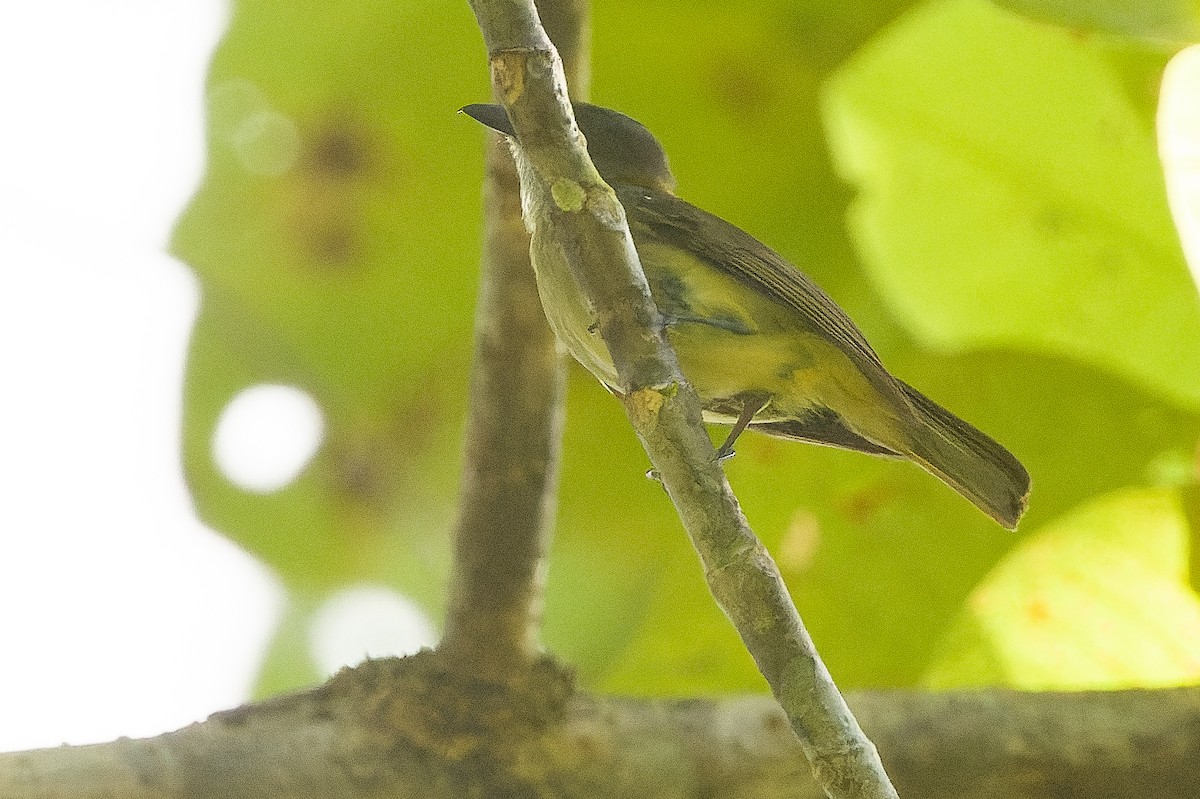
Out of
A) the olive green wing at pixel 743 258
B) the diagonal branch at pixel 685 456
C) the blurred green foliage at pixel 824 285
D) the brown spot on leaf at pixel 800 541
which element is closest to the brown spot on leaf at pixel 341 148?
the blurred green foliage at pixel 824 285

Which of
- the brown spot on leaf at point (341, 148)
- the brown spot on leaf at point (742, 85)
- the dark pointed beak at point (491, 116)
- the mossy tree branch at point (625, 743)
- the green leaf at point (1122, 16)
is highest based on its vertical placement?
the brown spot on leaf at point (742, 85)

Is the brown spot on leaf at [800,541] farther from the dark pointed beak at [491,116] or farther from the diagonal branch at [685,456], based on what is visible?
the diagonal branch at [685,456]

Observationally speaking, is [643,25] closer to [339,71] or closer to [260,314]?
[339,71]

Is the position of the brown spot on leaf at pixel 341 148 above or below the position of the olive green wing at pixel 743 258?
above

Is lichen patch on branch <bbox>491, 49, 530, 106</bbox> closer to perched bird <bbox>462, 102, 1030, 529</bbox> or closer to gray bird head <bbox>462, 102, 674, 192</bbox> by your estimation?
perched bird <bbox>462, 102, 1030, 529</bbox>

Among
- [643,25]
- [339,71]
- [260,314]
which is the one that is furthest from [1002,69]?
[260,314]

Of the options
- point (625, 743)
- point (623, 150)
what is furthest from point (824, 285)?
point (625, 743)

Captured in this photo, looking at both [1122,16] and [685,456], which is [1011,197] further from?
[685,456]
